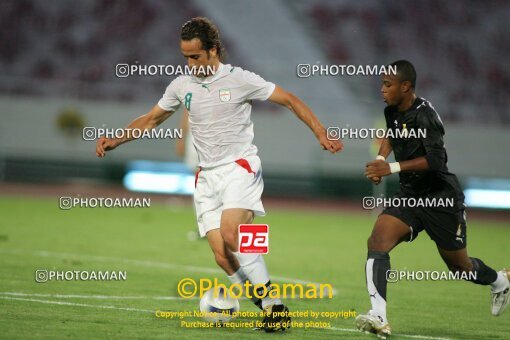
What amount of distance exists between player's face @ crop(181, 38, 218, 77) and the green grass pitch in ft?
6.90

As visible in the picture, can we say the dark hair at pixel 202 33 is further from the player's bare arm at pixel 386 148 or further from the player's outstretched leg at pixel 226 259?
the player's bare arm at pixel 386 148

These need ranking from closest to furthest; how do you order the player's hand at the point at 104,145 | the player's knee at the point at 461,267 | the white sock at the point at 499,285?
the player's hand at the point at 104,145 < the player's knee at the point at 461,267 < the white sock at the point at 499,285

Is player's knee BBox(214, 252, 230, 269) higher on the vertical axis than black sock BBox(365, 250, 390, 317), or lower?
higher

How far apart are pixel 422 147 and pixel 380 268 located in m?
1.04

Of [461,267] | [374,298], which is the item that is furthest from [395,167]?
[461,267]

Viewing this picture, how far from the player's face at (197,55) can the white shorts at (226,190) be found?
0.81 m

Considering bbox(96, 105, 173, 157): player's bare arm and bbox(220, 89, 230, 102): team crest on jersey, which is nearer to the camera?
bbox(220, 89, 230, 102): team crest on jersey

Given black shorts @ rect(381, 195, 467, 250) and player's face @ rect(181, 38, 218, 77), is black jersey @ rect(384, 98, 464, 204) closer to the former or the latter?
black shorts @ rect(381, 195, 467, 250)

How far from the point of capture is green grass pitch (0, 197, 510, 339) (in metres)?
7.48

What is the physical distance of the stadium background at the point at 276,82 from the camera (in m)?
26.0

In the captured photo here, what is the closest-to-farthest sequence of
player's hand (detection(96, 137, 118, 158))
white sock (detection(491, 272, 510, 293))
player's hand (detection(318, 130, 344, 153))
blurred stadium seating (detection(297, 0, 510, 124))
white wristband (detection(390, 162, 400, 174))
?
player's hand (detection(318, 130, 344, 153)) → white wristband (detection(390, 162, 400, 174)) → player's hand (detection(96, 137, 118, 158)) → white sock (detection(491, 272, 510, 293)) → blurred stadium seating (detection(297, 0, 510, 124))

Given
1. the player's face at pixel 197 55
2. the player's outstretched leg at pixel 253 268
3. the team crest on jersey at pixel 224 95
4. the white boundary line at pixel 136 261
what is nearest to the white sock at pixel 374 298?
the player's outstretched leg at pixel 253 268

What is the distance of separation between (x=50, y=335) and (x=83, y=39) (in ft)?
84.4

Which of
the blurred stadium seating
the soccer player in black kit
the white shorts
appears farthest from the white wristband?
the blurred stadium seating
